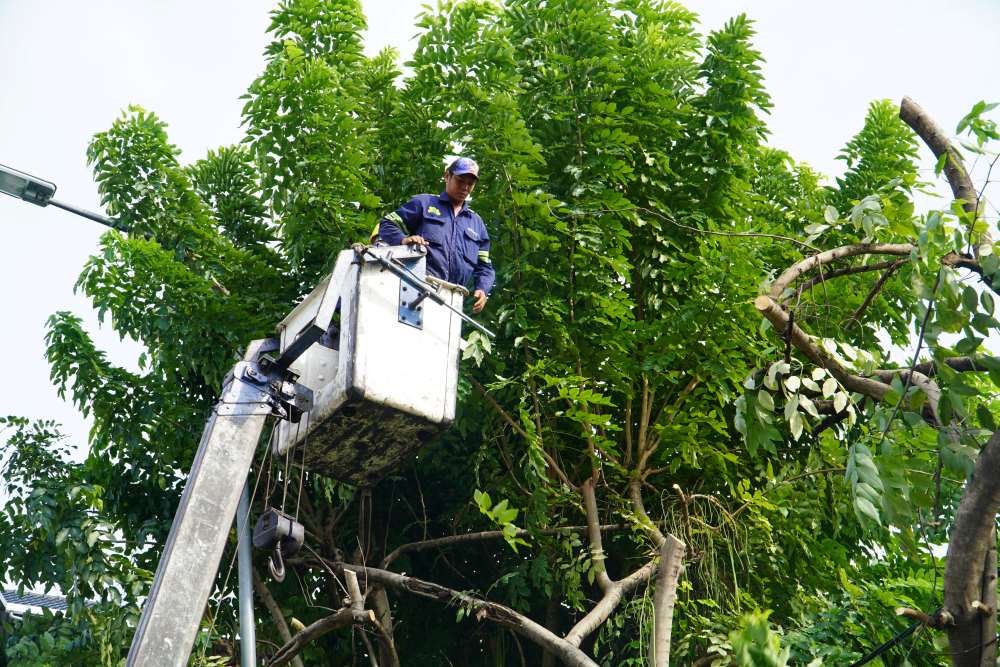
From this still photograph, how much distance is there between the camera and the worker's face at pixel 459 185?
6.27m

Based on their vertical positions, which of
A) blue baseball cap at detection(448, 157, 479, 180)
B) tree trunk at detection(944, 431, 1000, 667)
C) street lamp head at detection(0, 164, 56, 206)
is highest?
blue baseball cap at detection(448, 157, 479, 180)

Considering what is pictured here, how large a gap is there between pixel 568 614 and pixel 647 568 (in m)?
2.20

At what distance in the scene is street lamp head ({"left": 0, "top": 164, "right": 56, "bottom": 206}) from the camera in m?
6.34

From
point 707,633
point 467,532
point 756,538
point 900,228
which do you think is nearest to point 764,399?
point 900,228

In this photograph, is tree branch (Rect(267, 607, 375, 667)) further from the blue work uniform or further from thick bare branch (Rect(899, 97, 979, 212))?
thick bare branch (Rect(899, 97, 979, 212))

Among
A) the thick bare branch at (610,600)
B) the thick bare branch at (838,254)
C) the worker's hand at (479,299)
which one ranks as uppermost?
the worker's hand at (479,299)

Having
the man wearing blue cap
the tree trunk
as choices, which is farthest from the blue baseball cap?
the tree trunk

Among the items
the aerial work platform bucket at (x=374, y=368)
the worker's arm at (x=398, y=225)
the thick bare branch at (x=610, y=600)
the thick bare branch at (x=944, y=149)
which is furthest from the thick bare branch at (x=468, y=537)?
the thick bare branch at (x=944, y=149)

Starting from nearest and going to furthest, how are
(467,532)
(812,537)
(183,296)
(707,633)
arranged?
(707,633)
(183,296)
(812,537)
(467,532)

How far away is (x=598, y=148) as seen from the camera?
784 cm

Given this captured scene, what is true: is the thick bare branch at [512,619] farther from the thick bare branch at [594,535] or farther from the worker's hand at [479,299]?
the worker's hand at [479,299]

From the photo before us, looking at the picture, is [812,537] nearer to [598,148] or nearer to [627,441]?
[627,441]

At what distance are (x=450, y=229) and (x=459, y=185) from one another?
245 mm

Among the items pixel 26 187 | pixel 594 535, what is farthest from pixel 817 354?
pixel 26 187
